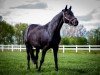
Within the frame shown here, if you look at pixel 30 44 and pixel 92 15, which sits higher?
pixel 92 15

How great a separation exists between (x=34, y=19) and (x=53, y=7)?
0.85 m

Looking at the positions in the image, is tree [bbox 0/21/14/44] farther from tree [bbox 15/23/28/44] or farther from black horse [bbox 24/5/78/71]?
black horse [bbox 24/5/78/71]

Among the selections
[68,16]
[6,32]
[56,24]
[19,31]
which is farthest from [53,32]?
[19,31]

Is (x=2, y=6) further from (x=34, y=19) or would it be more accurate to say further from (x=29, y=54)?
(x=29, y=54)

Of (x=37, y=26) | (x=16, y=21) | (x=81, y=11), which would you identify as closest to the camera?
(x=37, y=26)

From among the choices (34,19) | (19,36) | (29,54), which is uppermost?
(34,19)

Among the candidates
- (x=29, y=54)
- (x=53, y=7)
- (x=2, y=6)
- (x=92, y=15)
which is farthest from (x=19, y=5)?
(x=92, y=15)

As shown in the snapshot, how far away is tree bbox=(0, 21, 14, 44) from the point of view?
23.9 ft

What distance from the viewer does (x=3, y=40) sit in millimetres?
7668

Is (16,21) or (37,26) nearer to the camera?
(37,26)

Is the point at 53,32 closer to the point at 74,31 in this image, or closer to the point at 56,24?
the point at 56,24

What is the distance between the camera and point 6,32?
24.0 ft

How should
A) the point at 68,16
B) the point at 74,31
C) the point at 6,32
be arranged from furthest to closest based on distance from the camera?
1. the point at 74,31
2. the point at 6,32
3. the point at 68,16

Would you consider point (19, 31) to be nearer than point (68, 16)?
No
